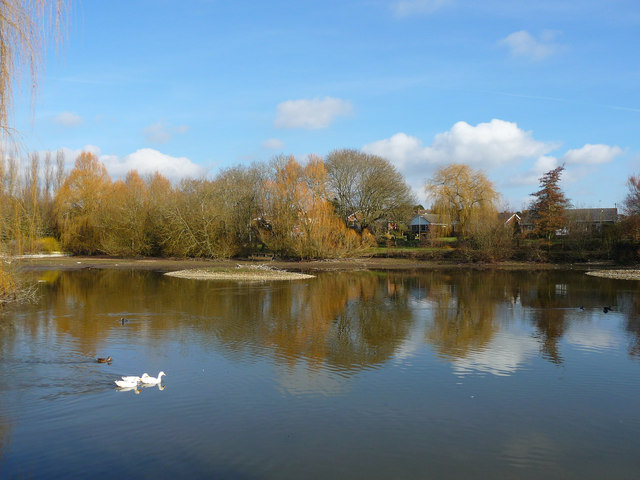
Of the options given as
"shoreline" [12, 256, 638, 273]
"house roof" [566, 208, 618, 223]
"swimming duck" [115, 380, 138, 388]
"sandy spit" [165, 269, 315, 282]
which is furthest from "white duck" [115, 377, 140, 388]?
"house roof" [566, 208, 618, 223]

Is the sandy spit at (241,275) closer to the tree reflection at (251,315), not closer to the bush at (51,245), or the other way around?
the tree reflection at (251,315)

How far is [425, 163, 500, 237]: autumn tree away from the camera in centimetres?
4922

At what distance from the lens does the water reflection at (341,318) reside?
12227mm

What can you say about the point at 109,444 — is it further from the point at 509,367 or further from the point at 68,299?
the point at 68,299

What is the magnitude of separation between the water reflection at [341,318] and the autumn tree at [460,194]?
20.9 m

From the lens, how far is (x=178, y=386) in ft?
30.9

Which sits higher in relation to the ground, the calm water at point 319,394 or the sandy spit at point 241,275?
the sandy spit at point 241,275

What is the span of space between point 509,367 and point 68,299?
16.9 m

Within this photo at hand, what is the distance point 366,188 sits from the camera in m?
48.3

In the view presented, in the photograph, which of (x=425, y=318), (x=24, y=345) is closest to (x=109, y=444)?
(x=24, y=345)

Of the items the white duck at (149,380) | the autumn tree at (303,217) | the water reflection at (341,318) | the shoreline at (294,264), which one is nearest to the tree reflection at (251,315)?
the water reflection at (341,318)

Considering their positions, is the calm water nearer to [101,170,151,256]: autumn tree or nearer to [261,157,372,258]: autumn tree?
[261,157,372,258]: autumn tree

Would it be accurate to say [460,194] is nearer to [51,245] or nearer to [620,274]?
[620,274]

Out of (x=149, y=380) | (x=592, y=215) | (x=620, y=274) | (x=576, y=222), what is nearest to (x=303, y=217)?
A: (x=620, y=274)
